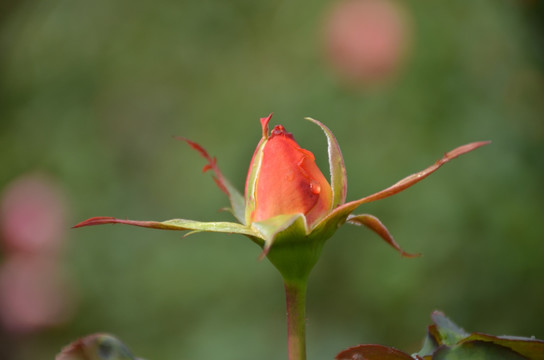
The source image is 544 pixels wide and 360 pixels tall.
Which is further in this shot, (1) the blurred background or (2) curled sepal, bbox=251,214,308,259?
(1) the blurred background

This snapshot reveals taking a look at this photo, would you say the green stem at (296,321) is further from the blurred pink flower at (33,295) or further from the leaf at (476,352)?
the blurred pink flower at (33,295)

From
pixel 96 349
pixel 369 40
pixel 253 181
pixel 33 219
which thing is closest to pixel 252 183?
pixel 253 181

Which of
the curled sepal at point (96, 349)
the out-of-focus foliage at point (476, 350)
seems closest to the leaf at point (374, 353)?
the out-of-focus foliage at point (476, 350)

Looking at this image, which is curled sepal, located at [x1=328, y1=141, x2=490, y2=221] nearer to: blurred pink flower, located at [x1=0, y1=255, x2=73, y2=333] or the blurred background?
the blurred background

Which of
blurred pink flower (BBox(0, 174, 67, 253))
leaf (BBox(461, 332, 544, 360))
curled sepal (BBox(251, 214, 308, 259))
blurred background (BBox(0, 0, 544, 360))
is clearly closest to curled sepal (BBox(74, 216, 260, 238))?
curled sepal (BBox(251, 214, 308, 259))

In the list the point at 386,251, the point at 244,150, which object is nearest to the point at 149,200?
the point at 244,150

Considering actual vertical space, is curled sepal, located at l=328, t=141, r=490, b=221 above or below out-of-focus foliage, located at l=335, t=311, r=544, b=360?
above

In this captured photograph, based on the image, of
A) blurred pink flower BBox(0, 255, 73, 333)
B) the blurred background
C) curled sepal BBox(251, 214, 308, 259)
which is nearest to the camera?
curled sepal BBox(251, 214, 308, 259)

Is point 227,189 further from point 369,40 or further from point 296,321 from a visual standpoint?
point 369,40
